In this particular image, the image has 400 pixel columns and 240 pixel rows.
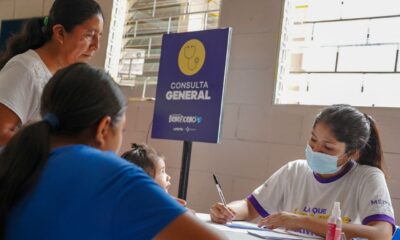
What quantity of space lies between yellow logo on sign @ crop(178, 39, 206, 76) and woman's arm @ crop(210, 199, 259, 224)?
2.54ft

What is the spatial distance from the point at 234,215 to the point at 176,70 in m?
0.98

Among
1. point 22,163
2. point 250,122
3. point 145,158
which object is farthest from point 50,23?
point 250,122

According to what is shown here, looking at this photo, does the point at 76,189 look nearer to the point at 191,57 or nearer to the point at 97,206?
the point at 97,206

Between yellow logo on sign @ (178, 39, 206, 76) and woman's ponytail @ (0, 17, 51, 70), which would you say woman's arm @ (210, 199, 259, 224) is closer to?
yellow logo on sign @ (178, 39, 206, 76)

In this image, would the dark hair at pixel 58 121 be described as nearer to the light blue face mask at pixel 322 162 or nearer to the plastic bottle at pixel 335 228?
the plastic bottle at pixel 335 228

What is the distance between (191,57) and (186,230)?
175cm

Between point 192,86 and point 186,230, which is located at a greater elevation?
point 192,86

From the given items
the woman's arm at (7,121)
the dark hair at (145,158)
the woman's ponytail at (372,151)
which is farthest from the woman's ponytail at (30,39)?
the woman's ponytail at (372,151)

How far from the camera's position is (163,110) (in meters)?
2.48

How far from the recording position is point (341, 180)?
1.76 meters

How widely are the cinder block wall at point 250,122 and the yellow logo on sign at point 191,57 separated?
0.32 meters

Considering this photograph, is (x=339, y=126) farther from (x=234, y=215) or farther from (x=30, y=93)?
(x=30, y=93)

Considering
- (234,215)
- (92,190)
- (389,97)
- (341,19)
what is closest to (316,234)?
(234,215)

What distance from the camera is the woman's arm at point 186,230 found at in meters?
0.71
